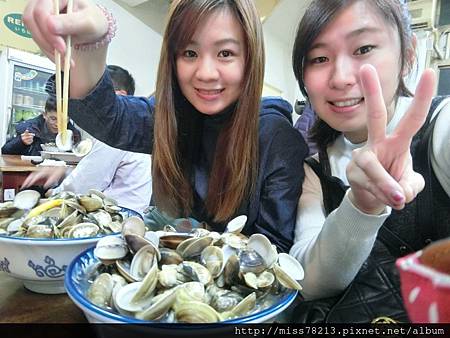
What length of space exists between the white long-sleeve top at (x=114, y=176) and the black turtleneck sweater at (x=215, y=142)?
0.59 metres

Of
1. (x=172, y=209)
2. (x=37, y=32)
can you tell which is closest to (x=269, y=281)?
(x=172, y=209)

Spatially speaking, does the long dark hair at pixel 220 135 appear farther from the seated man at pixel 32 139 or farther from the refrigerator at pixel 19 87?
the refrigerator at pixel 19 87

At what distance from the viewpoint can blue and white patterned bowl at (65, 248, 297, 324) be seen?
12.3 inches

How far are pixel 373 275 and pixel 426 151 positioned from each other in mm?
237

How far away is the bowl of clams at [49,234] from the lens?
456 millimetres

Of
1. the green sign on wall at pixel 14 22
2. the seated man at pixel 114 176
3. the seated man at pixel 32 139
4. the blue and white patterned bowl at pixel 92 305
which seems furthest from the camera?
the green sign on wall at pixel 14 22

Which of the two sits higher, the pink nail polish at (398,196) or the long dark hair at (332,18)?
the long dark hair at (332,18)

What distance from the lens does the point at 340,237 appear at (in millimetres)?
500

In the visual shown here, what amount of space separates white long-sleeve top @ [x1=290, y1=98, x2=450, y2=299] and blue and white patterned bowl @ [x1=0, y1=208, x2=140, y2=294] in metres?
0.33

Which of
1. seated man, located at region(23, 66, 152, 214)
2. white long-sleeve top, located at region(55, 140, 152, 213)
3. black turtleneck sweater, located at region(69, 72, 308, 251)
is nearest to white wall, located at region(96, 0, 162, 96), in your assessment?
seated man, located at region(23, 66, 152, 214)

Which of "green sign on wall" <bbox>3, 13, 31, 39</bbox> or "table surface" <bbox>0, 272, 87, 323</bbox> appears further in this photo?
"green sign on wall" <bbox>3, 13, 31, 39</bbox>

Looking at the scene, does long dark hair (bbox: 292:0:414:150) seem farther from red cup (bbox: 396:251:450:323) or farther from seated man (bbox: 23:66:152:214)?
seated man (bbox: 23:66:152:214)

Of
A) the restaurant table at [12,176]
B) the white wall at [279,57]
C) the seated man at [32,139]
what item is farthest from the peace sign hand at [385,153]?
the white wall at [279,57]

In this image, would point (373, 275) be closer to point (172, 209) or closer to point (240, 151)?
point (240, 151)
